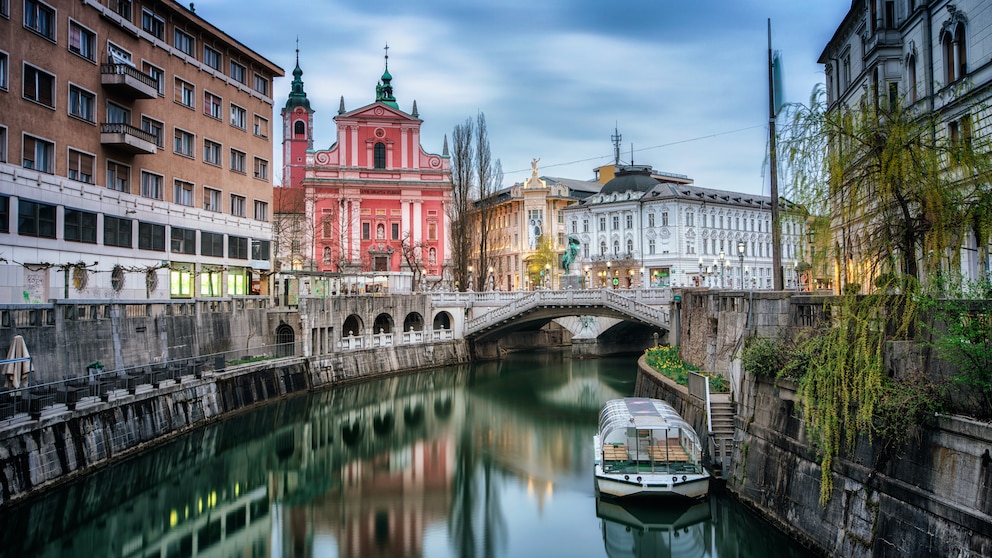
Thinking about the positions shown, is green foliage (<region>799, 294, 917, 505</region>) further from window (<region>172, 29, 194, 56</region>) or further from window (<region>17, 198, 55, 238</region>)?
window (<region>172, 29, 194, 56</region>)

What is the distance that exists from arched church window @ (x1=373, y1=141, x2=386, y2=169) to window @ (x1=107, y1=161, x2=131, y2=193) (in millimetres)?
44334

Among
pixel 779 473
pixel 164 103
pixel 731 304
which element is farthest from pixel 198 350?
pixel 779 473

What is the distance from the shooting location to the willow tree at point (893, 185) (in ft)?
51.5

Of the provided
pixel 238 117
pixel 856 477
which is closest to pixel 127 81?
pixel 238 117

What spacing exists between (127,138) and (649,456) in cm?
3034

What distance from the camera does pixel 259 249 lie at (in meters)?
53.9

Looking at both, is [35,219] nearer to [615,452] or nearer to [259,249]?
[259,249]

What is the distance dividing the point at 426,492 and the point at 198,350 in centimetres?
1799

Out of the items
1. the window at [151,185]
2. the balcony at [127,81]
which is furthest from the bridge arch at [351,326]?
the balcony at [127,81]

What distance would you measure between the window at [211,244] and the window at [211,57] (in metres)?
10.5

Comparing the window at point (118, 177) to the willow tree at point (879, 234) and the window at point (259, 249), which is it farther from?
the willow tree at point (879, 234)

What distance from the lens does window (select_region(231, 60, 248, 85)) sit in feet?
167

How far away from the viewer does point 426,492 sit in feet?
90.8

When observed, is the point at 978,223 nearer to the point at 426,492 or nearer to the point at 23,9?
the point at 426,492
